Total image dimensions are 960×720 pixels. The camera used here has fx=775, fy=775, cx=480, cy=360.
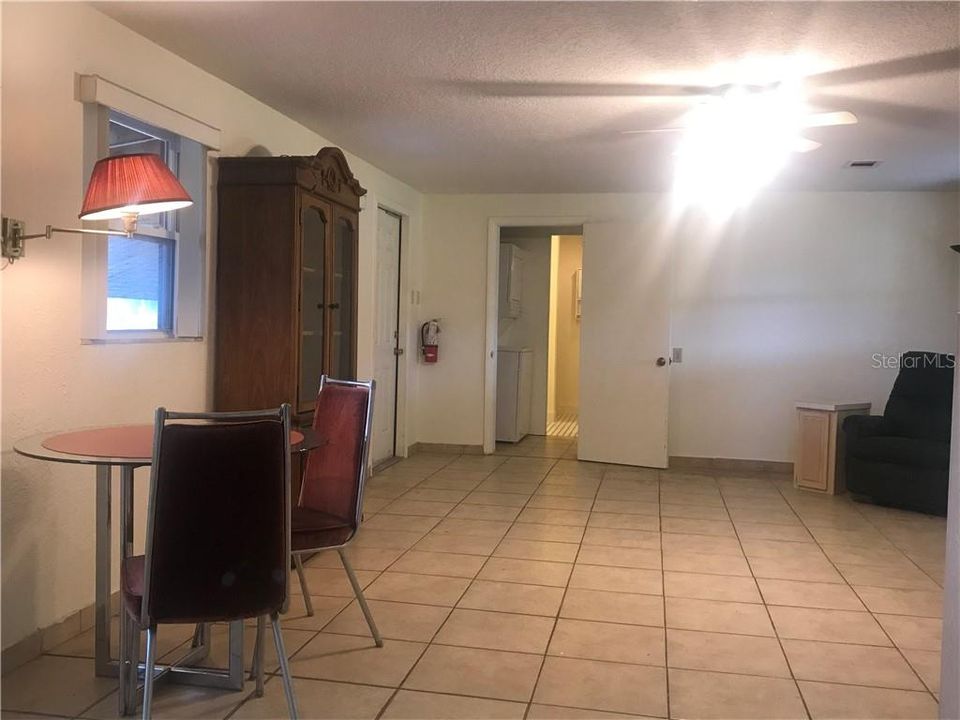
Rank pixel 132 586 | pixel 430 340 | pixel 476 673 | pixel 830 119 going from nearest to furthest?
pixel 132 586, pixel 476 673, pixel 830 119, pixel 430 340

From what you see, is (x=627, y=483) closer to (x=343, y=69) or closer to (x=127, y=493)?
(x=343, y=69)

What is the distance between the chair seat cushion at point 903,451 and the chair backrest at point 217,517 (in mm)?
4358

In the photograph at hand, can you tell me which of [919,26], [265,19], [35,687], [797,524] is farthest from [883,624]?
[265,19]

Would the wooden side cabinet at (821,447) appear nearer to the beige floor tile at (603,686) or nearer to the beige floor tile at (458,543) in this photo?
the beige floor tile at (458,543)

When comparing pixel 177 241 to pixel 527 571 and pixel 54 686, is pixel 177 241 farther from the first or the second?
pixel 527 571

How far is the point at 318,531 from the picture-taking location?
2568 mm

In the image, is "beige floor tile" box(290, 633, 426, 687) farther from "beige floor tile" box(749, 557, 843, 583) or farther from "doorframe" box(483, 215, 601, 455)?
"doorframe" box(483, 215, 601, 455)

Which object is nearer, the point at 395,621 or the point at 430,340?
the point at 395,621

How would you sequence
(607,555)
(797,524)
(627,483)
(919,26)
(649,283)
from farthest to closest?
(649,283) → (627,483) → (797,524) → (607,555) → (919,26)

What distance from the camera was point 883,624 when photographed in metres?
3.03

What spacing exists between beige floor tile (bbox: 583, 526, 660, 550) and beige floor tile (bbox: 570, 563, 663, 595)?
1.35ft

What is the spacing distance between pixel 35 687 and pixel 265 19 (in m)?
2.40

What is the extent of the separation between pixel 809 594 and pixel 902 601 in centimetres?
37

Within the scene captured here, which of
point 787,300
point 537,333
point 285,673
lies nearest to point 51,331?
point 285,673
